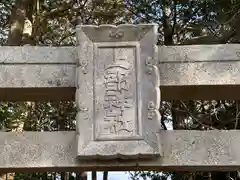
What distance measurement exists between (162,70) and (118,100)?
416 mm

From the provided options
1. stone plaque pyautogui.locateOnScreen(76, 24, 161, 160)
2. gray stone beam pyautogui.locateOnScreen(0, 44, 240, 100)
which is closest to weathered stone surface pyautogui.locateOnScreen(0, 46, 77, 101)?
gray stone beam pyautogui.locateOnScreen(0, 44, 240, 100)

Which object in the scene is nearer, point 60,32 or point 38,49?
point 38,49

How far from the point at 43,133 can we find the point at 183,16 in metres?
3.61

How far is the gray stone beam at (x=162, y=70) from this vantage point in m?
3.29

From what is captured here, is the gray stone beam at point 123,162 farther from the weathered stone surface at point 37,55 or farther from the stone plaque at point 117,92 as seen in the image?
the weathered stone surface at point 37,55

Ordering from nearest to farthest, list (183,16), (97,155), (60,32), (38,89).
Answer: (97,155), (38,89), (183,16), (60,32)

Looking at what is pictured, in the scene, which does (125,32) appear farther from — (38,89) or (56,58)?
(38,89)

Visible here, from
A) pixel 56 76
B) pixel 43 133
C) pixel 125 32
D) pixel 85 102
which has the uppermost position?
pixel 125 32

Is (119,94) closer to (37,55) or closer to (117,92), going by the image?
(117,92)

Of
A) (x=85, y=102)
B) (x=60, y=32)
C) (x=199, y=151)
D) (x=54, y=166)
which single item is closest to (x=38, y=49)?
(x=85, y=102)

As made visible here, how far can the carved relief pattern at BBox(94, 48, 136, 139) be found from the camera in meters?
3.10

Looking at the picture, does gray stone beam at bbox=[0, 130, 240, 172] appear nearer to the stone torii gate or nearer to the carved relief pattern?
the stone torii gate

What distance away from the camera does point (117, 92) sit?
10.4 feet

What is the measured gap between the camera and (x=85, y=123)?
313cm
